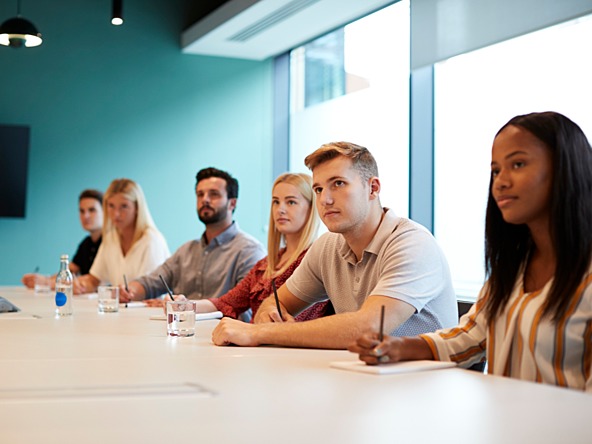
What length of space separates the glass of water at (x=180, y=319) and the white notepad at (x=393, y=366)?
732 mm

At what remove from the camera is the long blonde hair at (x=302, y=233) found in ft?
11.0

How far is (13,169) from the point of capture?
649 centimetres

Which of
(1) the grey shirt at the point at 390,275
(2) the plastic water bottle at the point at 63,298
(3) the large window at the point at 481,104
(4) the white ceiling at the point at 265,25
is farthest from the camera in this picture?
(4) the white ceiling at the point at 265,25

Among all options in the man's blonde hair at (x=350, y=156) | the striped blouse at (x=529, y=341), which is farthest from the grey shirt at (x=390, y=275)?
the striped blouse at (x=529, y=341)

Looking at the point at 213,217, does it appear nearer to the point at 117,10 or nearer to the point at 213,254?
the point at 213,254

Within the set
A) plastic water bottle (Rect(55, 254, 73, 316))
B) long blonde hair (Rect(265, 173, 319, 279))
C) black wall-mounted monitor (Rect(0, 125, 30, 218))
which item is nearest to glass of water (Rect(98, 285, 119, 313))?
plastic water bottle (Rect(55, 254, 73, 316))

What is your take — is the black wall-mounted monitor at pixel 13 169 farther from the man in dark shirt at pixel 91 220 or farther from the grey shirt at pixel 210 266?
the grey shirt at pixel 210 266

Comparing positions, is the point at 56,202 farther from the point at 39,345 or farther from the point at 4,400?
the point at 4,400

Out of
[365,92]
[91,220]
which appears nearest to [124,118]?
[91,220]

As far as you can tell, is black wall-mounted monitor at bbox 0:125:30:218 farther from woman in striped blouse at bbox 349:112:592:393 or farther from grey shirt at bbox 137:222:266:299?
woman in striped blouse at bbox 349:112:592:393

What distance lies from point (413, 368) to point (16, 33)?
415 centimetres

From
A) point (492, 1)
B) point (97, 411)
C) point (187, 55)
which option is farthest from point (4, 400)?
point (187, 55)

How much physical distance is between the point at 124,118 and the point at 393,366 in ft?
18.7

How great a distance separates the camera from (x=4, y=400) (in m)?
1.27
